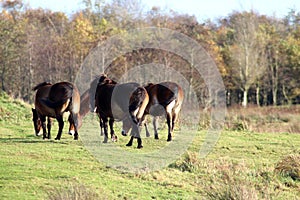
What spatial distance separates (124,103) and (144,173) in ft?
10.6

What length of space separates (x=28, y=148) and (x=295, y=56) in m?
40.6

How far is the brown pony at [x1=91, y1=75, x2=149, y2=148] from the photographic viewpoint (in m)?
14.2

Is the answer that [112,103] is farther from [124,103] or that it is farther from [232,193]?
[232,193]

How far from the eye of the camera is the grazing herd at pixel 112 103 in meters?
14.3

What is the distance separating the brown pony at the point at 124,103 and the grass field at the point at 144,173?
0.67 meters

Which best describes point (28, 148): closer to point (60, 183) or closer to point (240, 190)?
point (60, 183)

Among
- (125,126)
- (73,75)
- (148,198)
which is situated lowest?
(148,198)

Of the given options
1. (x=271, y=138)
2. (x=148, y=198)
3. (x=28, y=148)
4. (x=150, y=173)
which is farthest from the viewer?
(x=271, y=138)

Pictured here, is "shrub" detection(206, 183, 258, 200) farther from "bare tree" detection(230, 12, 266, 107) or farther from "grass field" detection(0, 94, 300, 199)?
"bare tree" detection(230, 12, 266, 107)

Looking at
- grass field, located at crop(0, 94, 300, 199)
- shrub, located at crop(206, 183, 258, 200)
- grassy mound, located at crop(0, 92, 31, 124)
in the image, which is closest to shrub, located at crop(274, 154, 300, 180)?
grass field, located at crop(0, 94, 300, 199)

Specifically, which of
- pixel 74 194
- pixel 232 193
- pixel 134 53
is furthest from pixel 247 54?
pixel 74 194

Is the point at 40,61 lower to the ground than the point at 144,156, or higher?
higher

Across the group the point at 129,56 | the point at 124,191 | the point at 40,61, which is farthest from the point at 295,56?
the point at 124,191

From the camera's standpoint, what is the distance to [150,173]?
11.5 metres
